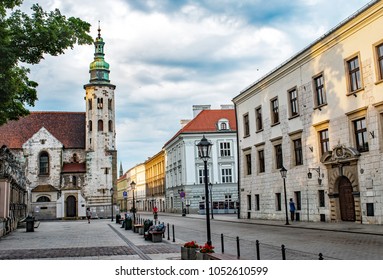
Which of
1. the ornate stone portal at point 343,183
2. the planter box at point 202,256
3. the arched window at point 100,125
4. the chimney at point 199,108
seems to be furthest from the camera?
the chimney at point 199,108

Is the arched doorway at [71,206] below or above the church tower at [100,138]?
below

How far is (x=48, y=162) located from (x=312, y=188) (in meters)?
38.1

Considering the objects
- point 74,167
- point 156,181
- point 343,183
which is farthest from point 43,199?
point 343,183

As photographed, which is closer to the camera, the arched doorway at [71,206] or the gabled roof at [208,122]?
the arched doorway at [71,206]

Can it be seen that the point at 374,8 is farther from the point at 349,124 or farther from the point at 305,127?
the point at 305,127

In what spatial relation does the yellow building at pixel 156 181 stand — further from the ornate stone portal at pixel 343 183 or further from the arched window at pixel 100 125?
the ornate stone portal at pixel 343 183

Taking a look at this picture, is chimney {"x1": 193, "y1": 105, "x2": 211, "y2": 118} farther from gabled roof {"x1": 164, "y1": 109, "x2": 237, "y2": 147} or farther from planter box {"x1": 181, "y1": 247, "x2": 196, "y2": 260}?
planter box {"x1": 181, "y1": 247, "x2": 196, "y2": 260}

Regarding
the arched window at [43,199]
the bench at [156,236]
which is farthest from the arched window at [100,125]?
the bench at [156,236]

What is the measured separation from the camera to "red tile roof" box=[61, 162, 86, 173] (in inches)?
2183

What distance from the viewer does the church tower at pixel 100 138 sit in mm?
55156

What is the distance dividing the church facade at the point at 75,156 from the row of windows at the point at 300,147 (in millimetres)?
25790

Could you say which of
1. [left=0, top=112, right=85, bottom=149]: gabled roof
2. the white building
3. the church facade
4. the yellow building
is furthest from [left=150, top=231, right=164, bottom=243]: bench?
the yellow building

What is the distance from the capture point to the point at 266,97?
1222 inches

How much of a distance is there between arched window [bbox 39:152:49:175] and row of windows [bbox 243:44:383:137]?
A: 30430 mm
